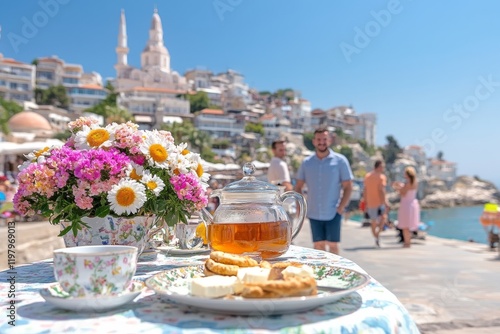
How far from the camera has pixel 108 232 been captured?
62.4 inches

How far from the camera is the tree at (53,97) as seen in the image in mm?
67062

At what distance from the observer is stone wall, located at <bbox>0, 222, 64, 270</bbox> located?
4611mm

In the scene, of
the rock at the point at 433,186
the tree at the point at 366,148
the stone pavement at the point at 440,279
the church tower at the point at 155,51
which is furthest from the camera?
the tree at the point at 366,148

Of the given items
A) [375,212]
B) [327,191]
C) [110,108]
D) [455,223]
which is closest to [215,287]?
[327,191]

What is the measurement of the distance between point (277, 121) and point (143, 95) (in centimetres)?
2137

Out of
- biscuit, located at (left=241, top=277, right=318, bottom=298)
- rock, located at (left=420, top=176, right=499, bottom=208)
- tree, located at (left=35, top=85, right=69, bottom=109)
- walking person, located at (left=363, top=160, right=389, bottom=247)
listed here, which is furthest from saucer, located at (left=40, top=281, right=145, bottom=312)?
rock, located at (left=420, top=176, right=499, bottom=208)

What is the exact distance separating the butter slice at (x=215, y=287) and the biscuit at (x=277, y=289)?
0.04 metres

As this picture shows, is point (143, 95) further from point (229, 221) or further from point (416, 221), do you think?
point (229, 221)

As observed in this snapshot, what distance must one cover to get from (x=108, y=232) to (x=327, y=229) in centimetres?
329

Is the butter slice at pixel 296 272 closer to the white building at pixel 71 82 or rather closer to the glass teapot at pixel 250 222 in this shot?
the glass teapot at pixel 250 222

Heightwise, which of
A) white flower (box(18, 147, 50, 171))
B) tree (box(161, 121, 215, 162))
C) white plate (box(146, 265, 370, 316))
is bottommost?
white plate (box(146, 265, 370, 316))

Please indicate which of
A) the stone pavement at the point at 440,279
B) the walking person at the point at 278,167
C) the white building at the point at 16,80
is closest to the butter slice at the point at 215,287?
the stone pavement at the point at 440,279

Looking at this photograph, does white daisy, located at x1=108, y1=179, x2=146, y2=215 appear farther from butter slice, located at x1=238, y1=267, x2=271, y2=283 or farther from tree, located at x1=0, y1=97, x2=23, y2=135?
tree, located at x1=0, y1=97, x2=23, y2=135

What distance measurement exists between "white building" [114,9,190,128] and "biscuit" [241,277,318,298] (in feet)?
200
